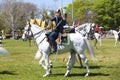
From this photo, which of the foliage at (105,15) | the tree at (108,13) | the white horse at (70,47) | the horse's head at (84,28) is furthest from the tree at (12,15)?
the white horse at (70,47)

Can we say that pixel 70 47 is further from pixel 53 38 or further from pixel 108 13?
pixel 108 13

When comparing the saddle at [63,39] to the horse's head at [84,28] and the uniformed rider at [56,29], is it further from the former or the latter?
the horse's head at [84,28]

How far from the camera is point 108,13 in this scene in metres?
105

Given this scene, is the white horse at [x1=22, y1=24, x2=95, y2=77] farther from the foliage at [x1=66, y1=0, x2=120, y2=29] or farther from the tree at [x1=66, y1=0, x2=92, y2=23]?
the tree at [x1=66, y1=0, x2=92, y2=23]

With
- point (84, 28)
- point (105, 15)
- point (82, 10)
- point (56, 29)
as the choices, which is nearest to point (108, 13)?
point (105, 15)

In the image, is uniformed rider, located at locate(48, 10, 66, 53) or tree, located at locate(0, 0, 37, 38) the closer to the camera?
uniformed rider, located at locate(48, 10, 66, 53)

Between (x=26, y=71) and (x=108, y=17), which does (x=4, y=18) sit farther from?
(x=26, y=71)

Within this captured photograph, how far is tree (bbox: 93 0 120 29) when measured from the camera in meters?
103

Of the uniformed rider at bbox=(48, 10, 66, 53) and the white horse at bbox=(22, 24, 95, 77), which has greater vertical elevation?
the uniformed rider at bbox=(48, 10, 66, 53)

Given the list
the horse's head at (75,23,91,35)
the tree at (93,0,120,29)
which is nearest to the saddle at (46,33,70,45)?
the horse's head at (75,23,91,35)

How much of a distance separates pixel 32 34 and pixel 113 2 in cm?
9329

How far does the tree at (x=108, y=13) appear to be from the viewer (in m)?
103

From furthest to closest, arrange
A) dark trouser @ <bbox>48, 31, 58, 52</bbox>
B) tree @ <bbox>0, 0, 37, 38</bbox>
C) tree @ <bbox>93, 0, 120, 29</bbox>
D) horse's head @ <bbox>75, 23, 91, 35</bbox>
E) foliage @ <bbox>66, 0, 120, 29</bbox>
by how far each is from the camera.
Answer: tree @ <bbox>0, 0, 37, 38</bbox>, foliage @ <bbox>66, 0, 120, 29</bbox>, tree @ <bbox>93, 0, 120, 29</bbox>, horse's head @ <bbox>75, 23, 91, 35</bbox>, dark trouser @ <bbox>48, 31, 58, 52</bbox>

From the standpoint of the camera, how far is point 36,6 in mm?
122188
